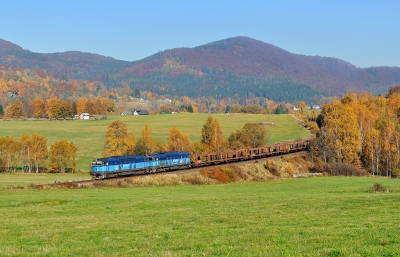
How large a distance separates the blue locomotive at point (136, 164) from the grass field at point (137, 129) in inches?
1261

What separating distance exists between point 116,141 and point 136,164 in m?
33.4

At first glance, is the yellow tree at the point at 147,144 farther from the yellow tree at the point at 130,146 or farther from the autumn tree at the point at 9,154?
the autumn tree at the point at 9,154

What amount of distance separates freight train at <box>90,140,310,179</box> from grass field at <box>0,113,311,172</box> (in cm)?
3077

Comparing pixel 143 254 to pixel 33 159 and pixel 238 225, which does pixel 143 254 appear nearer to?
pixel 238 225

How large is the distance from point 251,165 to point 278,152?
1798 centimetres

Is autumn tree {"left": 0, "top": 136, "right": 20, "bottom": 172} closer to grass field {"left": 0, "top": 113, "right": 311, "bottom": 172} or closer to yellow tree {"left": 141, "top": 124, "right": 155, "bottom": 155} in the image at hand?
grass field {"left": 0, "top": 113, "right": 311, "bottom": 172}

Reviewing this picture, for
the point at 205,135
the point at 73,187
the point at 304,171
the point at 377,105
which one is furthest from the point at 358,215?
the point at 377,105

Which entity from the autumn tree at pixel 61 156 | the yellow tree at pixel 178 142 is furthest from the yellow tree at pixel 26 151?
the yellow tree at pixel 178 142

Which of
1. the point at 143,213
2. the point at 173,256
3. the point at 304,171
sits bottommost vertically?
the point at 304,171

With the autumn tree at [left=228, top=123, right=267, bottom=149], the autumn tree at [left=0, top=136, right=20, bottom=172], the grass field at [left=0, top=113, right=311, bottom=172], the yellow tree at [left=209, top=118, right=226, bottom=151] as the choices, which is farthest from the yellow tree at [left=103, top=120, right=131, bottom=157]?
the autumn tree at [left=228, top=123, right=267, bottom=149]

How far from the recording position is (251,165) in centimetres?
7050

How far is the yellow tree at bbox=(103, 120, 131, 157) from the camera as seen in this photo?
9212 cm

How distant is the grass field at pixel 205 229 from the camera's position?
47.7 ft

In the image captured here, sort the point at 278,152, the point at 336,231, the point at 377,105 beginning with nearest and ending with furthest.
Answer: the point at 336,231
the point at 278,152
the point at 377,105
